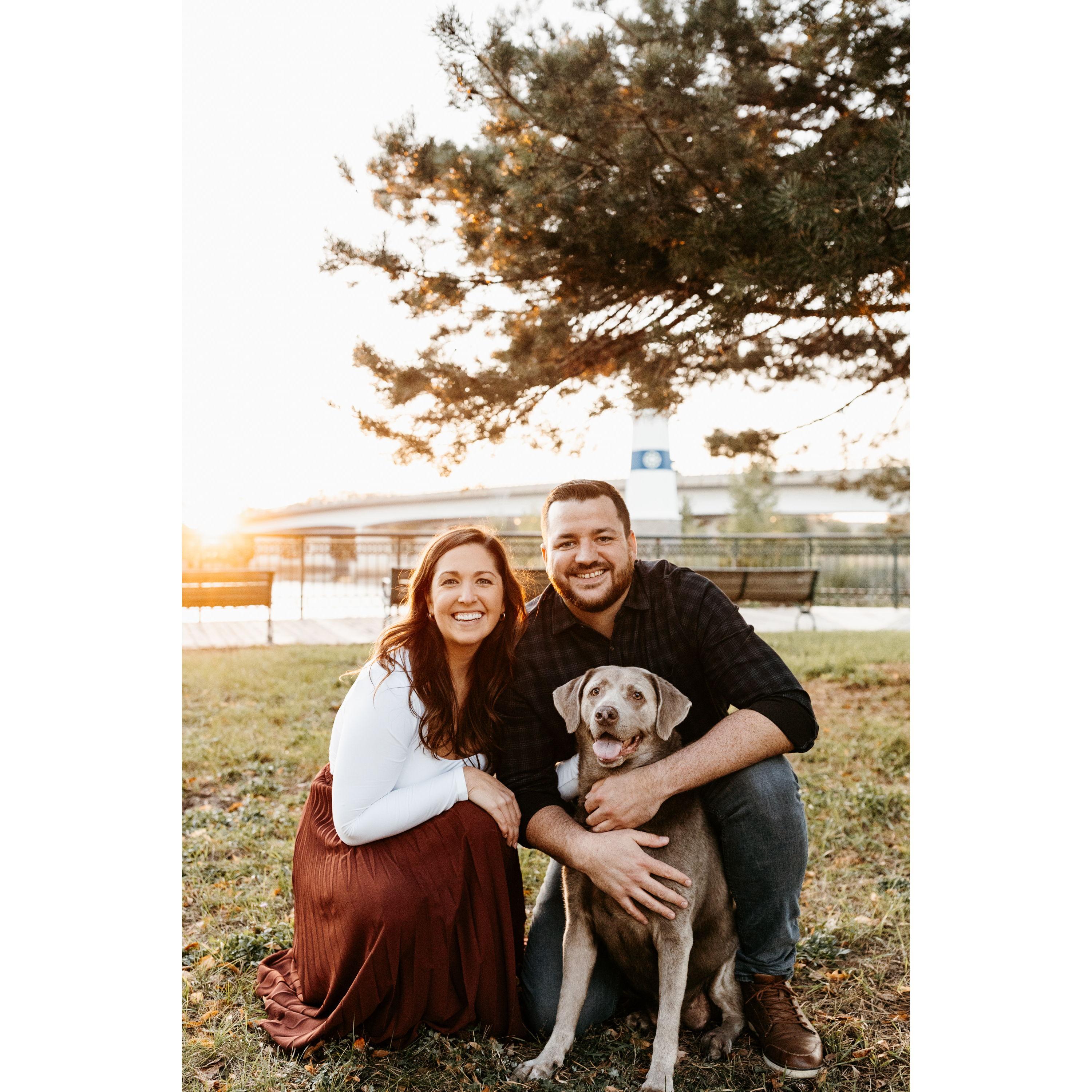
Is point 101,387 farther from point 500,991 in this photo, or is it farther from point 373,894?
point 500,991

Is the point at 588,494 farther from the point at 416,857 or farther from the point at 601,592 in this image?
the point at 416,857

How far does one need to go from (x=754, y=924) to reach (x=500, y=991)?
805 millimetres

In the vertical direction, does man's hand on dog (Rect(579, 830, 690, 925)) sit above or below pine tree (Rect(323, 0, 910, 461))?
below

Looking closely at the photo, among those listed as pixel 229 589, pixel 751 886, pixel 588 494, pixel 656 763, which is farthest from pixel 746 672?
pixel 229 589

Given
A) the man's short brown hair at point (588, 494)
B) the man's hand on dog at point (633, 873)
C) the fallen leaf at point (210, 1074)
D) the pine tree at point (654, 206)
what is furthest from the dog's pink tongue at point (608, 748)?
the pine tree at point (654, 206)

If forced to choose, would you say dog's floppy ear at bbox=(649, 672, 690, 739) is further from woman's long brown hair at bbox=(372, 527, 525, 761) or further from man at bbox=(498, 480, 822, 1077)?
woman's long brown hair at bbox=(372, 527, 525, 761)

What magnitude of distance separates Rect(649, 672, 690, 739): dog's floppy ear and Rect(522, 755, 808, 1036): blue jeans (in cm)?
22

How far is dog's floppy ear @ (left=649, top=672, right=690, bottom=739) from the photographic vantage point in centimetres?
263

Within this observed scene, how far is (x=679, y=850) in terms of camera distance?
8.36ft

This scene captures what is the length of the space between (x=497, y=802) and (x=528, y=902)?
4.68 feet

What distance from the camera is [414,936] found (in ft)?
8.43

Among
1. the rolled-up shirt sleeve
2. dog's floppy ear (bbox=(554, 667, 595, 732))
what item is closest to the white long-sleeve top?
dog's floppy ear (bbox=(554, 667, 595, 732))

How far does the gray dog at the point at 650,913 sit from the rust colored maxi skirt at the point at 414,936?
0.21 metres

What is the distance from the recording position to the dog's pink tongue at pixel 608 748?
258 centimetres
